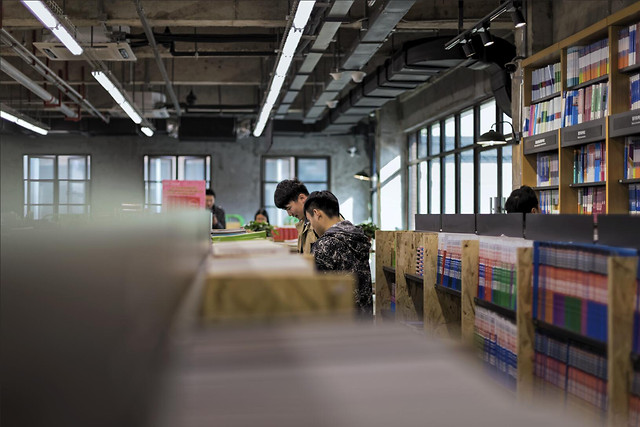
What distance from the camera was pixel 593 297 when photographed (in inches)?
89.0

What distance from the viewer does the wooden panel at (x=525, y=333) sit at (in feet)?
8.85

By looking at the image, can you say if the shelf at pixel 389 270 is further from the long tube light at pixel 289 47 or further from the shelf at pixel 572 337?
the shelf at pixel 572 337

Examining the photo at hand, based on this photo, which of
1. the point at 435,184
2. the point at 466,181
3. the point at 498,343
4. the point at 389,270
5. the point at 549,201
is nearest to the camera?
the point at 498,343

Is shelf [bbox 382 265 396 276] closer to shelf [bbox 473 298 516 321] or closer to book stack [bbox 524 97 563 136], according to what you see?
shelf [bbox 473 298 516 321]

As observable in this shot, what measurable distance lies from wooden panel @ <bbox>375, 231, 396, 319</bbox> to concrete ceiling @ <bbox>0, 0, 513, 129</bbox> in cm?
263

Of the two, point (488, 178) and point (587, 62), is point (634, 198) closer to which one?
point (587, 62)

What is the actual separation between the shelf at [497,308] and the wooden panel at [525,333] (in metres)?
0.21

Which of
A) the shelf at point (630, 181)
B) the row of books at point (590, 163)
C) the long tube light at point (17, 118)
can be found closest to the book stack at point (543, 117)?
the row of books at point (590, 163)

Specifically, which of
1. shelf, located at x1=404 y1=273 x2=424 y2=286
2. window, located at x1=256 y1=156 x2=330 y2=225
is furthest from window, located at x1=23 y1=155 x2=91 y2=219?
shelf, located at x1=404 y1=273 x2=424 y2=286

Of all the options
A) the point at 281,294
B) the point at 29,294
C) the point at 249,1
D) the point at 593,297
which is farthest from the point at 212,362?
the point at 249,1

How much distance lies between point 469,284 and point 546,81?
464cm

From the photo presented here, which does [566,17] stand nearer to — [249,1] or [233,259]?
[249,1]

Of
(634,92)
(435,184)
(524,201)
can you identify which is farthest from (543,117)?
(435,184)

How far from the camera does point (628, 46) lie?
578 centimetres
